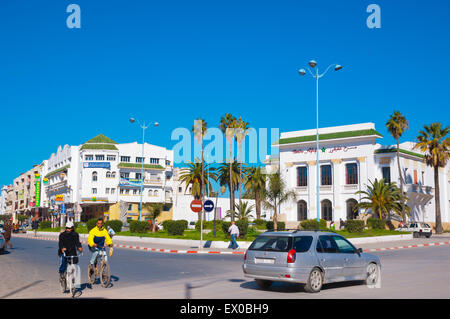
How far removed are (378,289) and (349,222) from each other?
98.0 feet

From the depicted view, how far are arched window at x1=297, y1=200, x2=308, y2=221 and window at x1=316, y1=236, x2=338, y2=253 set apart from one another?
5061 cm

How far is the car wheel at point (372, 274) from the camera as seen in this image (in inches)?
473

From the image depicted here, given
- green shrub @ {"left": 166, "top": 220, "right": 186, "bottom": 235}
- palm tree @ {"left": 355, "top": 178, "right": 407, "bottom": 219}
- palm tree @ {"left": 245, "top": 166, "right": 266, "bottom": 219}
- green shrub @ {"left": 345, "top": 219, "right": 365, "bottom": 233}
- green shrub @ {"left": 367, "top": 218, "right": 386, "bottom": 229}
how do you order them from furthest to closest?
palm tree @ {"left": 245, "top": 166, "right": 266, "bottom": 219} < palm tree @ {"left": 355, "top": 178, "right": 407, "bottom": 219} < green shrub @ {"left": 367, "top": 218, "right": 386, "bottom": 229} < green shrub @ {"left": 345, "top": 219, "right": 365, "bottom": 233} < green shrub @ {"left": 166, "top": 220, "right": 186, "bottom": 235}

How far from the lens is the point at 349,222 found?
40000 millimetres

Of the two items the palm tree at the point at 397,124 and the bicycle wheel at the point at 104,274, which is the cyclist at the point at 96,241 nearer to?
the bicycle wheel at the point at 104,274

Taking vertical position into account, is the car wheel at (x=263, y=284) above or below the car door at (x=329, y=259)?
below

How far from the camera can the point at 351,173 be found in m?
58.1

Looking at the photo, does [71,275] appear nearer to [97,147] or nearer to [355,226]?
[355,226]

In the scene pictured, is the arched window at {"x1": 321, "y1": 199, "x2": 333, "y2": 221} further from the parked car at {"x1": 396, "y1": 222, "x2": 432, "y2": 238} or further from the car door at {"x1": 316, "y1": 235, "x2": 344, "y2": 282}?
the car door at {"x1": 316, "y1": 235, "x2": 344, "y2": 282}

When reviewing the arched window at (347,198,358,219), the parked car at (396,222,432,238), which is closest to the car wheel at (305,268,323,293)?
the parked car at (396,222,432,238)

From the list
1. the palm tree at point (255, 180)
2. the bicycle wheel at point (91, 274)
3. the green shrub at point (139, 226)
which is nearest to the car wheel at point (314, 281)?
the bicycle wheel at point (91, 274)

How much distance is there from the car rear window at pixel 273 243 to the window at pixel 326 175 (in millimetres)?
49705

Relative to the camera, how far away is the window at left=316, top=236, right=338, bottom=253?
11.1m
